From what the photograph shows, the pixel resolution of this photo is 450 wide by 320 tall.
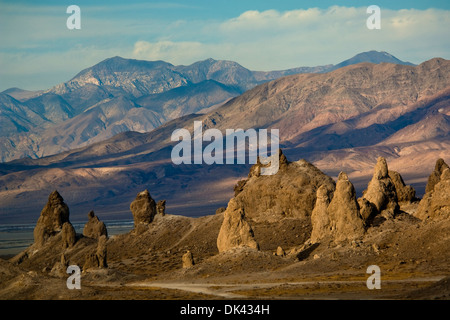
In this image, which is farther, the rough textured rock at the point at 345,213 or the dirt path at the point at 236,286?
the rough textured rock at the point at 345,213

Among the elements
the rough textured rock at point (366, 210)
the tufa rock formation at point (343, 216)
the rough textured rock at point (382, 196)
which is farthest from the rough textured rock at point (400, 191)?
the tufa rock formation at point (343, 216)

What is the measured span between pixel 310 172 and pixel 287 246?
18.4 m

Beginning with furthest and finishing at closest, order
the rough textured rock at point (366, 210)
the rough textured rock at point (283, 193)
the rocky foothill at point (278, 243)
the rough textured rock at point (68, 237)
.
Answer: the rough textured rock at point (68, 237) → the rough textured rock at point (283, 193) → the rough textured rock at point (366, 210) → the rocky foothill at point (278, 243)

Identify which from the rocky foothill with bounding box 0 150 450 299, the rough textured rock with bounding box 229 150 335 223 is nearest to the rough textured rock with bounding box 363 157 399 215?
the rocky foothill with bounding box 0 150 450 299

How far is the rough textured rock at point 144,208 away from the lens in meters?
137

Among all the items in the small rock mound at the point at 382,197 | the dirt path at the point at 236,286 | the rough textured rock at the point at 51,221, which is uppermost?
the small rock mound at the point at 382,197

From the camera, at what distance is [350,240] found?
90.9m

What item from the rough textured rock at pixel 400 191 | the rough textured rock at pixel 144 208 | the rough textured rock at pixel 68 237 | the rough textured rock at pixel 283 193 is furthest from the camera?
the rough textured rock at pixel 144 208

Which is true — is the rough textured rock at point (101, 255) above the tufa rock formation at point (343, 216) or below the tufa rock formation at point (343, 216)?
below

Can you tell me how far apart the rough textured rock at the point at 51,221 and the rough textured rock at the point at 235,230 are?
56.5 meters

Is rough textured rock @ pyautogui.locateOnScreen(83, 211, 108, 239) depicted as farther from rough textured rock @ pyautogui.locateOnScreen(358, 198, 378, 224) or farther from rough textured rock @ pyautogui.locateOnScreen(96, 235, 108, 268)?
rough textured rock @ pyautogui.locateOnScreen(358, 198, 378, 224)

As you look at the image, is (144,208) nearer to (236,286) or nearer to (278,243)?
(278,243)

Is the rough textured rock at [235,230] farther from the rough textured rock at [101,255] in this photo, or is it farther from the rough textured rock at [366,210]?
the rough textured rock at [101,255]
